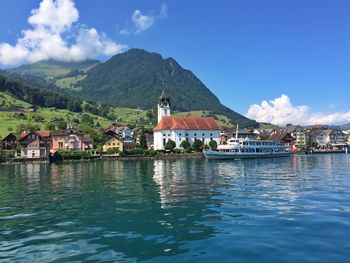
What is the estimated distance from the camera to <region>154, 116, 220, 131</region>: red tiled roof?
13838cm

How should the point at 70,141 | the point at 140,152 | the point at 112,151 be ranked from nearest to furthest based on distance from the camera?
1. the point at 140,152
2. the point at 112,151
3. the point at 70,141

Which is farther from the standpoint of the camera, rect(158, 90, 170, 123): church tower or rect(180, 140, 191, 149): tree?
rect(158, 90, 170, 123): church tower

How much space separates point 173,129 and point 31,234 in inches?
4743

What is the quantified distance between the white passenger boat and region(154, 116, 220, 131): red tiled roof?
32380 millimetres

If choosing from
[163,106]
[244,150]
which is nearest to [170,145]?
[244,150]

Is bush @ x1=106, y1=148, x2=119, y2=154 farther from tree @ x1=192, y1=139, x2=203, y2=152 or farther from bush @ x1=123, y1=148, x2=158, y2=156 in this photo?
tree @ x1=192, y1=139, x2=203, y2=152

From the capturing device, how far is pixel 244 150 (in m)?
106

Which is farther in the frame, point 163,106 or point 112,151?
point 163,106

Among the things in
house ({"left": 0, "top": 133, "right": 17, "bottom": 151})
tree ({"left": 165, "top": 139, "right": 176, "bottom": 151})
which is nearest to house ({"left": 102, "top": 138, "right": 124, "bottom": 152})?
tree ({"left": 165, "top": 139, "right": 176, "bottom": 151})

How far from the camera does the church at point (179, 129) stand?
450ft

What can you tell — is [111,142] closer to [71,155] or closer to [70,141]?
[70,141]

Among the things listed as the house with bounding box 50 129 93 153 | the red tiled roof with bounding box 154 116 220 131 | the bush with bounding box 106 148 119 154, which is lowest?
the bush with bounding box 106 148 119 154

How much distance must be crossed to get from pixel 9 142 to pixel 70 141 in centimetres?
1995

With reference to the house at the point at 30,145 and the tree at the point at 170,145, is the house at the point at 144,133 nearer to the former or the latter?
the tree at the point at 170,145
